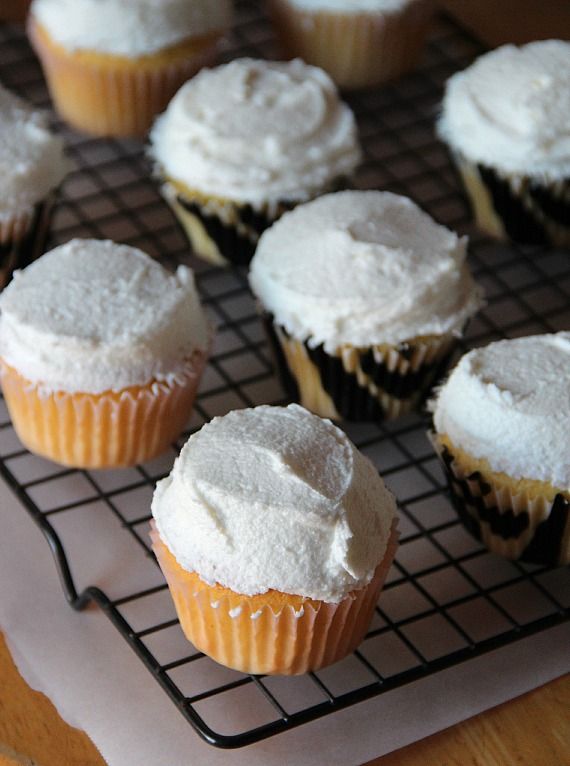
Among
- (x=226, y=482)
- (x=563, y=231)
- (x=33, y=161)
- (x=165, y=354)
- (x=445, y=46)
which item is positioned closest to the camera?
(x=226, y=482)

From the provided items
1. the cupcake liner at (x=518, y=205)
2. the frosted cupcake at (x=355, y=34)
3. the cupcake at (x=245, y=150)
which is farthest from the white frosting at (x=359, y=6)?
the cupcake liner at (x=518, y=205)

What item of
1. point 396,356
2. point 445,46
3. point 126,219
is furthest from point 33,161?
point 445,46

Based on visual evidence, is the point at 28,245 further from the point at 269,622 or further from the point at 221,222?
the point at 269,622

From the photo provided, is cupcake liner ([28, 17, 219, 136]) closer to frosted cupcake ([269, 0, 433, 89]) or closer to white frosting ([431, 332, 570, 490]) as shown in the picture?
frosted cupcake ([269, 0, 433, 89])

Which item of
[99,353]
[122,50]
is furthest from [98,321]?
[122,50]

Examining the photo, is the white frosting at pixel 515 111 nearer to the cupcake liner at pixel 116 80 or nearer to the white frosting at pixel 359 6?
the white frosting at pixel 359 6

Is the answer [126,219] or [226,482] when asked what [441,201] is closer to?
[126,219]
